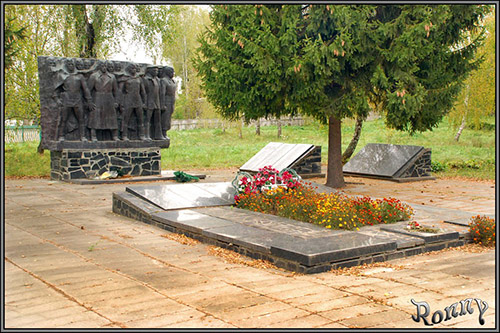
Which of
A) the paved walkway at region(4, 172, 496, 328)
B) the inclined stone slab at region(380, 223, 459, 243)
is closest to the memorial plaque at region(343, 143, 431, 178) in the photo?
the inclined stone slab at region(380, 223, 459, 243)

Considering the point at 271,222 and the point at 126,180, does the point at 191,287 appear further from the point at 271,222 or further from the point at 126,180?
the point at 126,180

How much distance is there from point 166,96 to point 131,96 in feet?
4.27

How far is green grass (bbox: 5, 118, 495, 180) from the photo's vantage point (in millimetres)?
19641

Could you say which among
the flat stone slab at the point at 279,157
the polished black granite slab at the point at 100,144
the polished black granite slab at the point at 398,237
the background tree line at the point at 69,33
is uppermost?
the background tree line at the point at 69,33

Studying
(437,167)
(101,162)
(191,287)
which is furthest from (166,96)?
(191,287)

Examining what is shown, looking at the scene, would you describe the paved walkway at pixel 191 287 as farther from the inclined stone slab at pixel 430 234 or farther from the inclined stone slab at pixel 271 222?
the inclined stone slab at pixel 271 222

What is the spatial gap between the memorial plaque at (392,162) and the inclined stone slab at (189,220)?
896 cm

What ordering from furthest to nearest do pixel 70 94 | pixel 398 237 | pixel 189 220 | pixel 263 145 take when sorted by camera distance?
pixel 263 145
pixel 70 94
pixel 189 220
pixel 398 237

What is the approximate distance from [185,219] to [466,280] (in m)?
4.54

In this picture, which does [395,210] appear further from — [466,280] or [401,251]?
[466,280]

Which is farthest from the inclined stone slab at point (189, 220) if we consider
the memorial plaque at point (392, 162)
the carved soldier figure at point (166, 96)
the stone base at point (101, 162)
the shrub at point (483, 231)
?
the memorial plaque at point (392, 162)

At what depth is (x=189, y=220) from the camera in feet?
29.5

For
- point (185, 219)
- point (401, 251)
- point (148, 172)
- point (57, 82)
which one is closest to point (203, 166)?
point (148, 172)

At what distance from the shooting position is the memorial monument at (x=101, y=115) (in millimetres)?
15648
